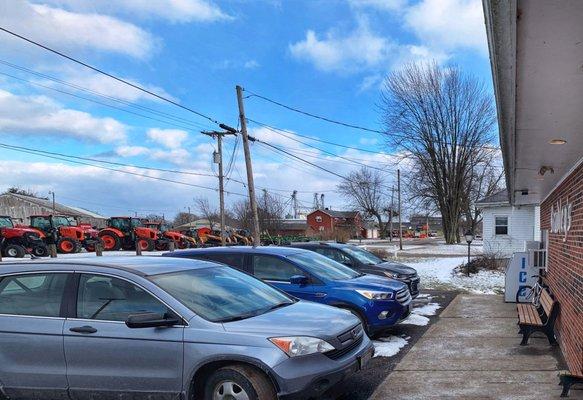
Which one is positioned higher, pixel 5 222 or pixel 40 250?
pixel 5 222

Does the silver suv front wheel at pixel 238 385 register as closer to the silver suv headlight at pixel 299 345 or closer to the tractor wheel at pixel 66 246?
the silver suv headlight at pixel 299 345

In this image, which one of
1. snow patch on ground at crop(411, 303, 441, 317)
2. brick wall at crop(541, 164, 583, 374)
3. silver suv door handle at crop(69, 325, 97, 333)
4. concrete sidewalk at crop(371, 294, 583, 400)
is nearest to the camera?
silver suv door handle at crop(69, 325, 97, 333)

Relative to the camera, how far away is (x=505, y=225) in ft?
96.5

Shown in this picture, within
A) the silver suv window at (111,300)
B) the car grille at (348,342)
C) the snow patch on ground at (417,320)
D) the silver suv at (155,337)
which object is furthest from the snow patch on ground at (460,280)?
the silver suv window at (111,300)

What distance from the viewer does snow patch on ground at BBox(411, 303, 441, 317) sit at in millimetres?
A: 10898

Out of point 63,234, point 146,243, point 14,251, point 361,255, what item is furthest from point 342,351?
point 63,234

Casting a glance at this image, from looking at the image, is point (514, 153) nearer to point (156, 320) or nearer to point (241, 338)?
point (241, 338)

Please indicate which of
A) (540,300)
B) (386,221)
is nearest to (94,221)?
(386,221)

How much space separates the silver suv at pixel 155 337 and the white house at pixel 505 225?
2563 cm

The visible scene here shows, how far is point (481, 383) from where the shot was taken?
5836 millimetres

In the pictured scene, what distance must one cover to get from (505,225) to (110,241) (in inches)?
912

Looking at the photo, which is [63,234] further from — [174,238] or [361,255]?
[361,255]

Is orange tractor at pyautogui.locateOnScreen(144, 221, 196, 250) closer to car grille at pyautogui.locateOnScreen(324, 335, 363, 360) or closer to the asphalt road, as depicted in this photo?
the asphalt road

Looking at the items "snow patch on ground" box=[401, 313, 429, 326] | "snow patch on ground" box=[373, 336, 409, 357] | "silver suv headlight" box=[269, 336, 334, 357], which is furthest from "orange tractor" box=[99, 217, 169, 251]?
"silver suv headlight" box=[269, 336, 334, 357]
